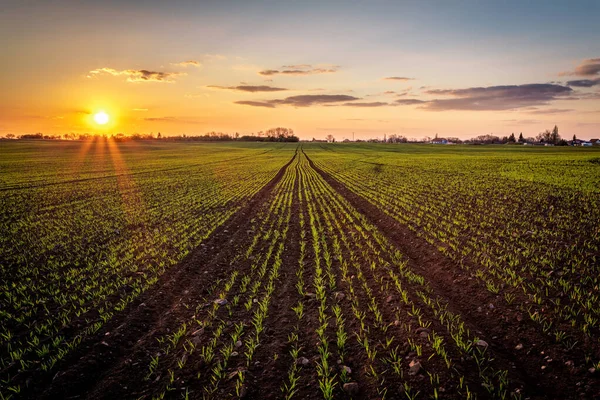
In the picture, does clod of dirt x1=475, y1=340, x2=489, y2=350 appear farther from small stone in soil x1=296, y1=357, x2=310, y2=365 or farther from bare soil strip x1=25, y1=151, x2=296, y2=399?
bare soil strip x1=25, y1=151, x2=296, y2=399

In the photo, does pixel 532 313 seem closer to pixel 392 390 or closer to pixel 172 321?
pixel 392 390

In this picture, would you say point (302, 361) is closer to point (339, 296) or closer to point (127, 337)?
point (339, 296)

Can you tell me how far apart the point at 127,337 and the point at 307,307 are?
4.30 m

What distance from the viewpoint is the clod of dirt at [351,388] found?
4.98 metres

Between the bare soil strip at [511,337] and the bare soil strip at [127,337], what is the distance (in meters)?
6.92

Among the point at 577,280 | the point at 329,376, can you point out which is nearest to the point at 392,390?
the point at 329,376

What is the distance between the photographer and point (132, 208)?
2075 centimetres

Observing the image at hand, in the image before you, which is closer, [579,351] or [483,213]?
[579,351]

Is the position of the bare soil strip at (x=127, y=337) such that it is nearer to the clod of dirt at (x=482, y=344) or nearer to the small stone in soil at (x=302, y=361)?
the small stone in soil at (x=302, y=361)

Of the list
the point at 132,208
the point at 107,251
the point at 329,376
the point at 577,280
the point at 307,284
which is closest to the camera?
the point at 329,376

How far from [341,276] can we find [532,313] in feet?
16.3

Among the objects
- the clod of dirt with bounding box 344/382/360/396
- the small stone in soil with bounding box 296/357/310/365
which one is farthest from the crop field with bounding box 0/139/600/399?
the small stone in soil with bounding box 296/357/310/365

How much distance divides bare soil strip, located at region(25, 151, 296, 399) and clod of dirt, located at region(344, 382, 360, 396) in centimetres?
378

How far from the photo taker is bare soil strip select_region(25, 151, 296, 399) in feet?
17.0
